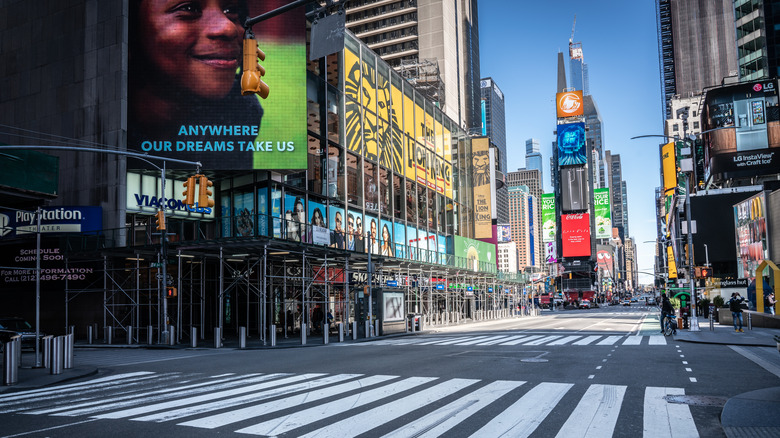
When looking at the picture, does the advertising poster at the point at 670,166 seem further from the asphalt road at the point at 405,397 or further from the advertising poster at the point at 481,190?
the asphalt road at the point at 405,397

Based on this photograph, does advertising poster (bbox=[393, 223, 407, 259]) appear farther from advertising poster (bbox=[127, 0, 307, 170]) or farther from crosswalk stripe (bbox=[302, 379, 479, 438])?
crosswalk stripe (bbox=[302, 379, 479, 438])

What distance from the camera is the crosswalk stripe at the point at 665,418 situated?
7871 mm

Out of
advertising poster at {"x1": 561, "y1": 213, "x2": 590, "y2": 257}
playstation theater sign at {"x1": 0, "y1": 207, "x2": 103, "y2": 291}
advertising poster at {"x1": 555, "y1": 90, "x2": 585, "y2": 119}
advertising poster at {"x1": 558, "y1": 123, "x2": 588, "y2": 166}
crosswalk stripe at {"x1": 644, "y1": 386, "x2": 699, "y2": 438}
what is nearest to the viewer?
crosswalk stripe at {"x1": 644, "y1": 386, "x2": 699, "y2": 438}

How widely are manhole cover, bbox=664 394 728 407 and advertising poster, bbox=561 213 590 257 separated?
161m

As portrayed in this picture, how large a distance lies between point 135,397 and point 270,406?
3315mm

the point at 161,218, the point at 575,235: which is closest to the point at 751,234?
the point at 161,218

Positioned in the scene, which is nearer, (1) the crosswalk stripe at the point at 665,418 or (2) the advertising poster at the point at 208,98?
(1) the crosswalk stripe at the point at 665,418

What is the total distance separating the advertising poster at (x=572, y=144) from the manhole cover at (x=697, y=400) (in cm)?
15112

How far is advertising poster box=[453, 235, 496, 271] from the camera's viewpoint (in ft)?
195

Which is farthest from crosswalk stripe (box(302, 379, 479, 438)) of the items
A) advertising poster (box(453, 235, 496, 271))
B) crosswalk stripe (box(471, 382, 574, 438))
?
advertising poster (box(453, 235, 496, 271))

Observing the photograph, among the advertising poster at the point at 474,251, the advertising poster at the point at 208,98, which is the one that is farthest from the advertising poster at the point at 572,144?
the advertising poster at the point at 208,98

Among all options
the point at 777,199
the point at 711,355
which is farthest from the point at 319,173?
the point at 777,199

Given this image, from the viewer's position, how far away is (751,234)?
163 ft

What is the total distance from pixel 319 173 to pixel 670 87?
7236 inches
